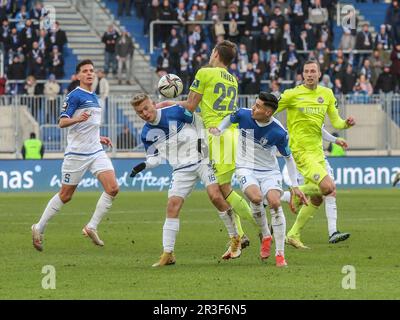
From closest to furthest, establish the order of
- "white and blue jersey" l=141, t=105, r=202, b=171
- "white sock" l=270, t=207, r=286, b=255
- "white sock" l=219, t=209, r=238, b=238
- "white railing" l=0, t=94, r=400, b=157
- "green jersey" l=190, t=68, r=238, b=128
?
"white sock" l=270, t=207, r=286, b=255
"white and blue jersey" l=141, t=105, r=202, b=171
"white sock" l=219, t=209, r=238, b=238
"green jersey" l=190, t=68, r=238, b=128
"white railing" l=0, t=94, r=400, b=157

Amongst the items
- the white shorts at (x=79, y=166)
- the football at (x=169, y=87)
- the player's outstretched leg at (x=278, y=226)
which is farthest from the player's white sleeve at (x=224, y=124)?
the white shorts at (x=79, y=166)

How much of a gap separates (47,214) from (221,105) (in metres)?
2.84

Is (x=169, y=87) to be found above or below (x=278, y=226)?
above

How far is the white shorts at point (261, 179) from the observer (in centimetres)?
1464

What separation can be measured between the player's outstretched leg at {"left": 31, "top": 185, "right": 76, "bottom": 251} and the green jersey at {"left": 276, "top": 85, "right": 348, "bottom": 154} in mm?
3343

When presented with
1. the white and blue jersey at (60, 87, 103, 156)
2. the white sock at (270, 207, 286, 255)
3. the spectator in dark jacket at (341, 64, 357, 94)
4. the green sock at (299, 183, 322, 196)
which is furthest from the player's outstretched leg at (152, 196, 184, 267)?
the spectator in dark jacket at (341, 64, 357, 94)

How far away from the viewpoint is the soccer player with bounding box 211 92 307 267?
569 inches

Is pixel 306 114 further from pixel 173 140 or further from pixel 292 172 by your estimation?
pixel 173 140

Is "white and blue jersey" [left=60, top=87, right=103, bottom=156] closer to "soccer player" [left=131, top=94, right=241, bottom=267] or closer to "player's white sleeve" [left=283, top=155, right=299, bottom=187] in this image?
"soccer player" [left=131, top=94, right=241, bottom=267]

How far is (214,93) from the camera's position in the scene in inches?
628

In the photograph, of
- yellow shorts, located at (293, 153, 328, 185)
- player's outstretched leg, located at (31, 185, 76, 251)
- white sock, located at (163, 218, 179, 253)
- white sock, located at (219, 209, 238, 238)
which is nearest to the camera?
white sock, located at (163, 218, 179, 253)

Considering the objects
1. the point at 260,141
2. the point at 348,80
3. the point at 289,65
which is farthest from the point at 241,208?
the point at 289,65
